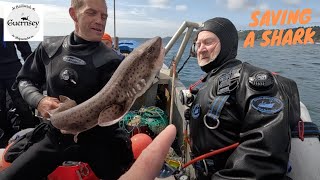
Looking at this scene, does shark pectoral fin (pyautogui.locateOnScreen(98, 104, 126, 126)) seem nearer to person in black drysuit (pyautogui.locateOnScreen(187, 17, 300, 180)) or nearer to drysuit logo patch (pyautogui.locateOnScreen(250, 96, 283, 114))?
person in black drysuit (pyautogui.locateOnScreen(187, 17, 300, 180))

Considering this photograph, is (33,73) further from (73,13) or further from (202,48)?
(202,48)

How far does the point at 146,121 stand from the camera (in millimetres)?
7215

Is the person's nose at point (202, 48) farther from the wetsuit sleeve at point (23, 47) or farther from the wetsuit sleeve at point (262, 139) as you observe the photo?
the wetsuit sleeve at point (23, 47)

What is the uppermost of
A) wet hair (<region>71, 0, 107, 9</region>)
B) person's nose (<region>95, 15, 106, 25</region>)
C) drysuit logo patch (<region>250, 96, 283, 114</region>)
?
wet hair (<region>71, 0, 107, 9</region>)

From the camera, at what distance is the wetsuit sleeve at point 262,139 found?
90.5 inches

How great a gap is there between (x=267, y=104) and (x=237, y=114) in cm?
36

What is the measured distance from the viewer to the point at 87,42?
351 centimetres

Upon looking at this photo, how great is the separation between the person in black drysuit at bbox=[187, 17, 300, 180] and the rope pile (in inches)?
149

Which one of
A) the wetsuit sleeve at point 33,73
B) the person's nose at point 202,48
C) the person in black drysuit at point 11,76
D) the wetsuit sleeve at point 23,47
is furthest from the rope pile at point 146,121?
the person's nose at point 202,48

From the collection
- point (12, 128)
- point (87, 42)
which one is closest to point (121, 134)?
point (87, 42)

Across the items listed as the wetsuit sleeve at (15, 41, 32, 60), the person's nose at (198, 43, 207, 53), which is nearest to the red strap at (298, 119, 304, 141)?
the person's nose at (198, 43, 207, 53)

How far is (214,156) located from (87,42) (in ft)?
6.76

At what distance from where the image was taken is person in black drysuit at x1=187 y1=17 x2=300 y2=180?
233cm

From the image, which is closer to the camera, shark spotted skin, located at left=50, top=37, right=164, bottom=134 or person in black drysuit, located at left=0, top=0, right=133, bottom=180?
shark spotted skin, located at left=50, top=37, right=164, bottom=134
